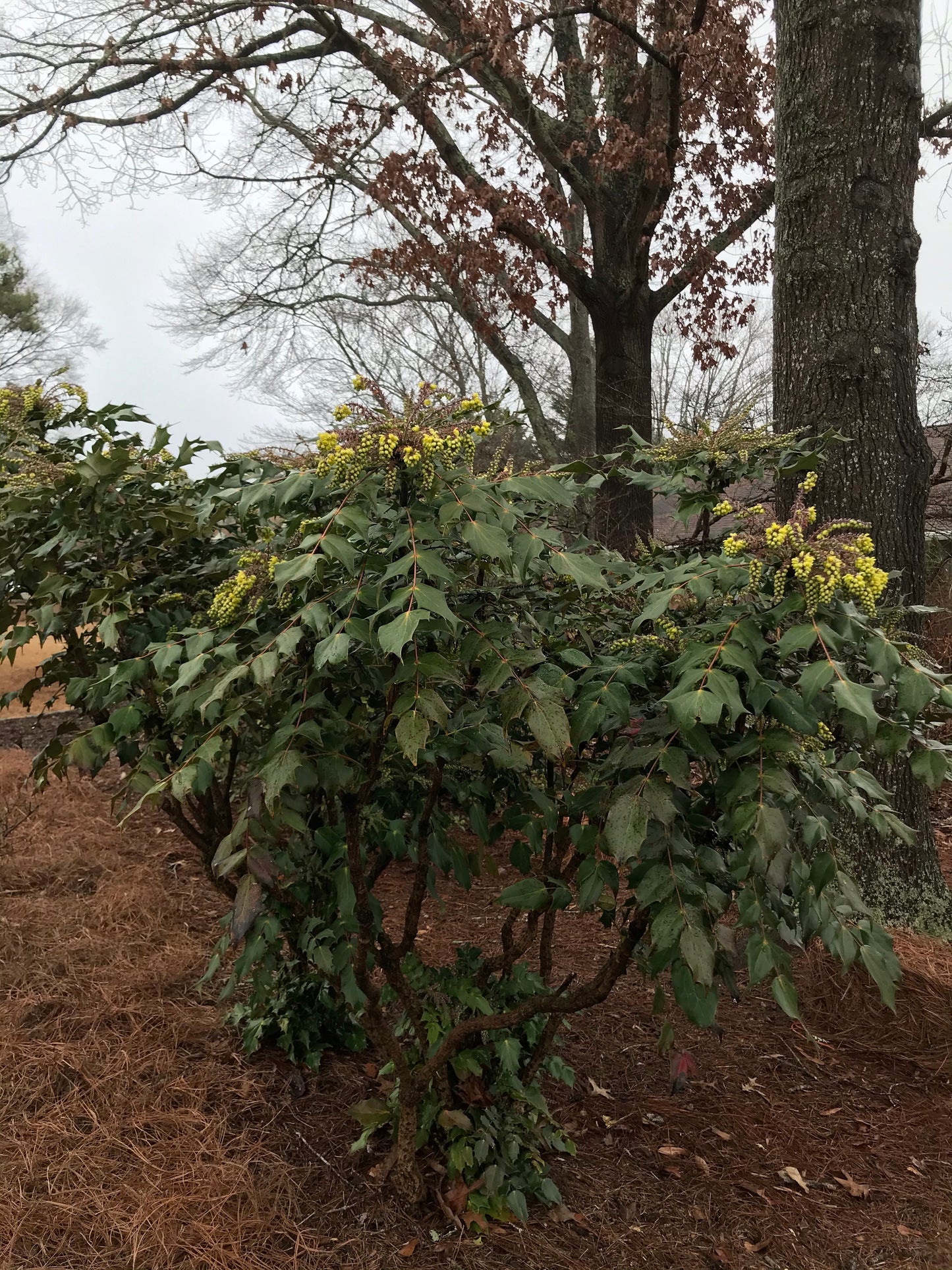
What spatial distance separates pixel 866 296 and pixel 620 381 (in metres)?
4.21

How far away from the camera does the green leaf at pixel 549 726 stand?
143cm

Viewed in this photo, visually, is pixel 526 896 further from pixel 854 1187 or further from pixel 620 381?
pixel 620 381

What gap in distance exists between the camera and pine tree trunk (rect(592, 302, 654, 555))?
7664 mm

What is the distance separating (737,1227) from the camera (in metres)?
2.20

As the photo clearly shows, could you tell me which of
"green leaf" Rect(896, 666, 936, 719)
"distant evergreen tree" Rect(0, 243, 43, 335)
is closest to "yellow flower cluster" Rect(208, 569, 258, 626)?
"green leaf" Rect(896, 666, 936, 719)

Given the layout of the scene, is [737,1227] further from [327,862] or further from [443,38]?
[443,38]

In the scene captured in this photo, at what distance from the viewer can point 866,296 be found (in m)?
3.83

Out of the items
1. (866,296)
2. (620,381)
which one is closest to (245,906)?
(866,296)

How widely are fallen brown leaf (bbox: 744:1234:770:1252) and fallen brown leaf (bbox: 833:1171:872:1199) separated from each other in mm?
373

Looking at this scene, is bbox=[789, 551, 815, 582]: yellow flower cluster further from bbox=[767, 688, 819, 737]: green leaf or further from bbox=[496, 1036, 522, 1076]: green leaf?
bbox=[496, 1036, 522, 1076]: green leaf

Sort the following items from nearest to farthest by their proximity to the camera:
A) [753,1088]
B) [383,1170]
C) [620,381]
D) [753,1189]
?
[383,1170] < [753,1189] < [753,1088] < [620,381]

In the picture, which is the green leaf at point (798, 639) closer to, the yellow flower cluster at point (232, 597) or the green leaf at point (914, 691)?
the green leaf at point (914, 691)

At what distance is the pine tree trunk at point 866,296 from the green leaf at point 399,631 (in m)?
3.08

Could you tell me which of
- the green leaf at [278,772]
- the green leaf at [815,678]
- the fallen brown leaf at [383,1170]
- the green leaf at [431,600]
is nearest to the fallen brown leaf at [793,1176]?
the fallen brown leaf at [383,1170]
